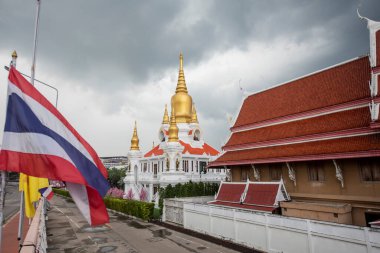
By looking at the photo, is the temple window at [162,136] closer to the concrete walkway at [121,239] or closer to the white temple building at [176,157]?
the white temple building at [176,157]

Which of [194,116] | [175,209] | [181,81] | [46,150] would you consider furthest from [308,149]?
[181,81]

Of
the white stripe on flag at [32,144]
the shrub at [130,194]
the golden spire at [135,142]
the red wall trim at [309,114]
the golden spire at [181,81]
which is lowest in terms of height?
the shrub at [130,194]

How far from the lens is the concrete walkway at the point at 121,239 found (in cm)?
1897

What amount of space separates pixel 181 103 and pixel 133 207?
24.1 m

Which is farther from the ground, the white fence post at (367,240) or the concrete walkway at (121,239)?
the white fence post at (367,240)

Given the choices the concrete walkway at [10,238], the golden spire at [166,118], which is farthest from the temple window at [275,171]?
the golden spire at [166,118]

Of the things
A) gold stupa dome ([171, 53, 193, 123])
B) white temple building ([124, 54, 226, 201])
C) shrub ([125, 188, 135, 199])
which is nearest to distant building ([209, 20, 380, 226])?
white temple building ([124, 54, 226, 201])

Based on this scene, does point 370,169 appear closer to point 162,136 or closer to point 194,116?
point 194,116

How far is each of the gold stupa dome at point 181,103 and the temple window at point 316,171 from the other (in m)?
33.9

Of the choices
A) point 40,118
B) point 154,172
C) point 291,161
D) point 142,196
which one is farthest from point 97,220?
point 154,172

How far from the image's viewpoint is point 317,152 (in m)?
17.7

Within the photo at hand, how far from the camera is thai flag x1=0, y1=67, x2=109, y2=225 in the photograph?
247 inches

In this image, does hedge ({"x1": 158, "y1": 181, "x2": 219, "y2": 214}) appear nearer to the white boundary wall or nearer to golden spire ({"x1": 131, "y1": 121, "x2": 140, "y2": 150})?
the white boundary wall

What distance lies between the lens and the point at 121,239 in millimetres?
21938
